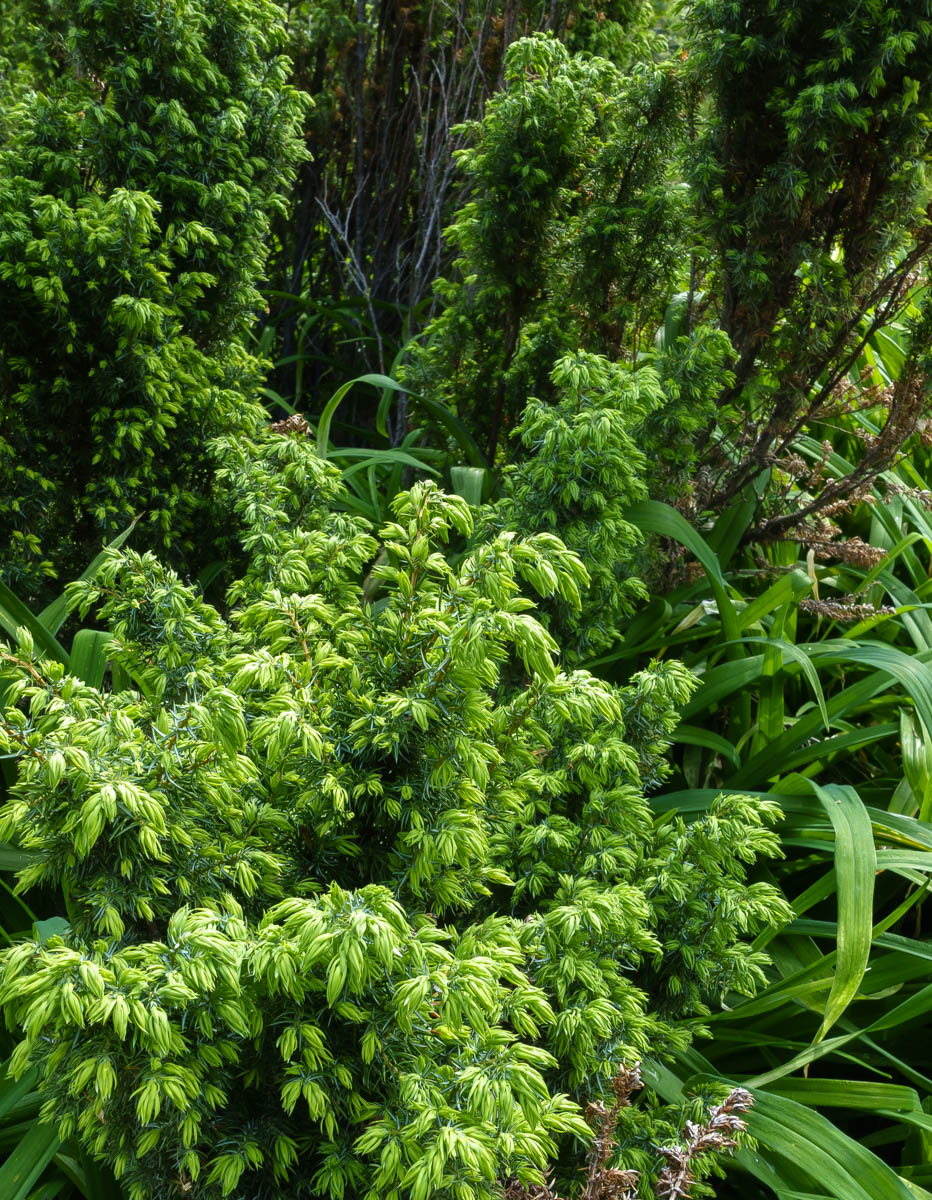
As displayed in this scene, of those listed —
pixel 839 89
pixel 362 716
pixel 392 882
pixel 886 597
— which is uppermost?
pixel 839 89

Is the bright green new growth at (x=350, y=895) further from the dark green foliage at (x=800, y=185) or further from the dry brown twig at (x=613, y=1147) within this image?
the dark green foliage at (x=800, y=185)

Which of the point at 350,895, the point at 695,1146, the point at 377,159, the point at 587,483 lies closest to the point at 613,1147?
the point at 695,1146

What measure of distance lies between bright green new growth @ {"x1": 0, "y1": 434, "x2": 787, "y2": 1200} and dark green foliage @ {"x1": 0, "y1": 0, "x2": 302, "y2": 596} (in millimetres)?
929

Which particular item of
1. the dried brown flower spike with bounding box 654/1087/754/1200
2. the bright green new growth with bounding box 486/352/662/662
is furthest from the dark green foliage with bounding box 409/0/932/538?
the dried brown flower spike with bounding box 654/1087/754/1200

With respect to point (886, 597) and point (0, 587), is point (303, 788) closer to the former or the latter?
point (0, 587)

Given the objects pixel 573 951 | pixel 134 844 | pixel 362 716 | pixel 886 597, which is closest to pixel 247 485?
pixel 362 716

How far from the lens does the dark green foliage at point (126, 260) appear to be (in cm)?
232

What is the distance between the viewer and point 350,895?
1070mm

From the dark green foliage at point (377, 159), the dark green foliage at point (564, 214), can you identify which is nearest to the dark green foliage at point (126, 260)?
the dark green foliage at point (564, 214)

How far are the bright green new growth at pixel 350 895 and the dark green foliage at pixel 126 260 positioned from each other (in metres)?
0.93

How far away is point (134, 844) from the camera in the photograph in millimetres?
1169

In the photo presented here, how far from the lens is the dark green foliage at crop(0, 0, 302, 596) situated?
2.32m

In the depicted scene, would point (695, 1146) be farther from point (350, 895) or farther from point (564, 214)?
point (564, 214)

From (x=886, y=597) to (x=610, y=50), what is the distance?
7.73 feet
